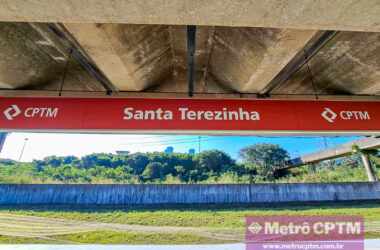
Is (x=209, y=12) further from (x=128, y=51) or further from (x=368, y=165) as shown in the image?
(x=368, y=165)

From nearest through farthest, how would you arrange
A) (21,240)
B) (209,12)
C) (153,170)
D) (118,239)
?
(209,12) → (21,240) → (118,239) → (153,170)

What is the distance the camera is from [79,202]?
29.3 ft

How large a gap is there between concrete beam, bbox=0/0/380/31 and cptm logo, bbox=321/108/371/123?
808mm

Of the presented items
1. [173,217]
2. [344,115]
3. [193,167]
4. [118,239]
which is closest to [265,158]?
[193,167]

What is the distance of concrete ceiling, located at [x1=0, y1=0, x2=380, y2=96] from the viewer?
793 millimetres

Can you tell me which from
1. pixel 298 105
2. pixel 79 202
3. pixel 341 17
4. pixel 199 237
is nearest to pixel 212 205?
pixel 199 237

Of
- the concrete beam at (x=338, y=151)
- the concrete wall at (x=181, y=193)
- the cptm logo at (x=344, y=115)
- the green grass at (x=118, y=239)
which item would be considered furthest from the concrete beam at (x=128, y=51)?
the concrete beam at (x=338, y=151)

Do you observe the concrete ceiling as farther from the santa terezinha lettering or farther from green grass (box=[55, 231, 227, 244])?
green grass (box=[55, 231, 227, 244])

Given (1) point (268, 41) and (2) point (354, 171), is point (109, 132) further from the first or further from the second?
(2) point (354, 171)

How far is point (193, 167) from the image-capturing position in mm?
16984

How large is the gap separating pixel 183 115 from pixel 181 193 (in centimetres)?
853

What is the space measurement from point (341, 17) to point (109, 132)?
1356 millimetres

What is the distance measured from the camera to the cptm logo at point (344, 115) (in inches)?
61.2


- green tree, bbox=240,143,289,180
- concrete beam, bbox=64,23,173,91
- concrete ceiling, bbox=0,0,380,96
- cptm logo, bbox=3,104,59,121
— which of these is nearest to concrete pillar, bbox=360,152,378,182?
green tree, bbox=240,143,289,180
